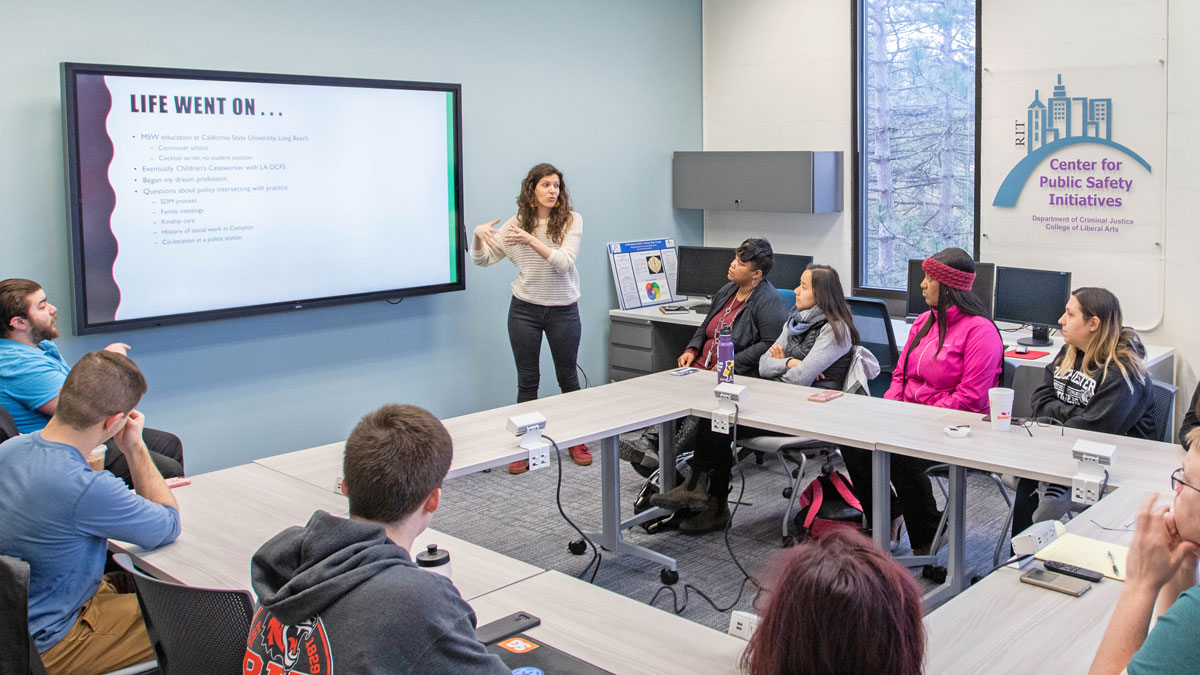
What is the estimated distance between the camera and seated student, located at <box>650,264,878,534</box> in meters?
4.39

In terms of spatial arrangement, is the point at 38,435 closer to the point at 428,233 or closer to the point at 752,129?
the point at 428,233

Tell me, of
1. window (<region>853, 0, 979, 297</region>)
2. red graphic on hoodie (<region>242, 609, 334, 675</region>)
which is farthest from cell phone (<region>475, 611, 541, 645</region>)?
window (<region>853, 0, 979, 297</region>)

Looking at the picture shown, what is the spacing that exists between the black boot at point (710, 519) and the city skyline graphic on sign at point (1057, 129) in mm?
2426

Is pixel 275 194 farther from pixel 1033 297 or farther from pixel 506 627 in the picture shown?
pixel 1033 297

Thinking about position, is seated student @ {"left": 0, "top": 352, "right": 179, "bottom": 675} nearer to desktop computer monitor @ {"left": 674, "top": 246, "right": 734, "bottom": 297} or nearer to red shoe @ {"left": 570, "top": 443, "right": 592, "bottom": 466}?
red shoe @ {"left": 570, "top": 443, "right": 592, "bottom": 466}

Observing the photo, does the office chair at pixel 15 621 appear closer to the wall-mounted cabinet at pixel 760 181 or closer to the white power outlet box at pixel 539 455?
the white power outlet box at pixel 539 455

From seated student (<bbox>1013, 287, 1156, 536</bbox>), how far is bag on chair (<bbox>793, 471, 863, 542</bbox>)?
2.31ft

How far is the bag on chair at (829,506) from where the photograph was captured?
4207 mm

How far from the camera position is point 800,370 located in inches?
175

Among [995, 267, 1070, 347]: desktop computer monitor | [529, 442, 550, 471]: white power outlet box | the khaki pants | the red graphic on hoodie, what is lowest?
the khaki pants

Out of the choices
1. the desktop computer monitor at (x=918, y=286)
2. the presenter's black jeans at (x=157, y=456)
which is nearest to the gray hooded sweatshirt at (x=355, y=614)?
the presenter's black jeans at (x=157, y=456)

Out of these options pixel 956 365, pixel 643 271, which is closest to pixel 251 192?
pixel 643 271

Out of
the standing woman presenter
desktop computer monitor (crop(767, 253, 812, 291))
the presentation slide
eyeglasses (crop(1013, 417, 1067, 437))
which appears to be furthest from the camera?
desktop computer monitor (crop(767, 253, 812, 291))

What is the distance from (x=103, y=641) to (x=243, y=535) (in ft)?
1.29
